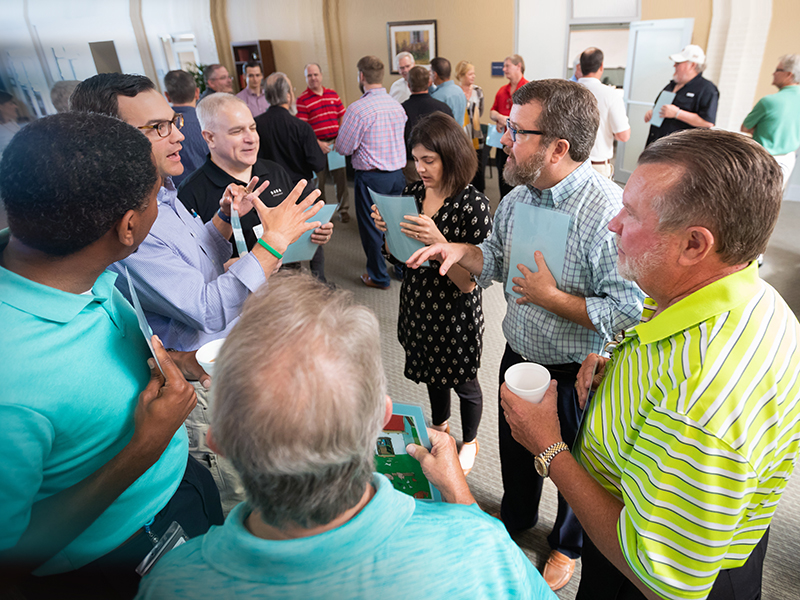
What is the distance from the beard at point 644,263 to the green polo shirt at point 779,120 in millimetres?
4035

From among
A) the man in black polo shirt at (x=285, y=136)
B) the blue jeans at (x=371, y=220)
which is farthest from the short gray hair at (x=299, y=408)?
the blue jeans at (x=371, y=220)

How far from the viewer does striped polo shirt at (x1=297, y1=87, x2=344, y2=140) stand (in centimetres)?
521

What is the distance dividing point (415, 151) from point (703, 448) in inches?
67.3

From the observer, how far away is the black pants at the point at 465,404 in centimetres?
220

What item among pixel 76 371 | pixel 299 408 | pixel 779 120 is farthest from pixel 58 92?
pixel 779 120

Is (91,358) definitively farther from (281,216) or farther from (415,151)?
(415,151)

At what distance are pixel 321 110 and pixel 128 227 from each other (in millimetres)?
4776

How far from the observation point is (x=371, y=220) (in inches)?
170

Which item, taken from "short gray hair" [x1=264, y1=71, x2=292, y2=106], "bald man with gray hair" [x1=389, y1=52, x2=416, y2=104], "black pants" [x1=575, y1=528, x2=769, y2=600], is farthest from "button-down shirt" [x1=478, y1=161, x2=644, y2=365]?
"bald man with gray hair" [x1=389, y1=52, x2=416, y2=104]

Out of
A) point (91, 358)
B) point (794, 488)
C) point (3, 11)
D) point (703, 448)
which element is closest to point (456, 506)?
point (703, 448)

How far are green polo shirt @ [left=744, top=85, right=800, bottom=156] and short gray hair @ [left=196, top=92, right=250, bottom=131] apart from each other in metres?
4.29

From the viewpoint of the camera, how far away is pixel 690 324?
2.79 feet

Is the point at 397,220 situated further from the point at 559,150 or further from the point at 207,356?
the point at 207,356

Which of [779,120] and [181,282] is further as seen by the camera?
[779,120]
